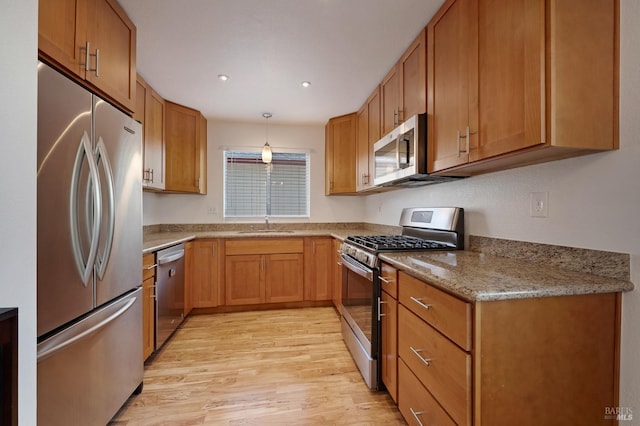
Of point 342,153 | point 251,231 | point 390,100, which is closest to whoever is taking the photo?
point 390,100

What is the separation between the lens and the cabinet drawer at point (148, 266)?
1966 mm

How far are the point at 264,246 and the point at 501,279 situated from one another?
8.37ft

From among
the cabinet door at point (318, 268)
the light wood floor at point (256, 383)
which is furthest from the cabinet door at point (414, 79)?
the light wood floor at point (256, 383)

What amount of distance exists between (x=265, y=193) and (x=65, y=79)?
2705 mm

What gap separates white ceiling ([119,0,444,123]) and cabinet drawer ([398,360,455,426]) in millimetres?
2026

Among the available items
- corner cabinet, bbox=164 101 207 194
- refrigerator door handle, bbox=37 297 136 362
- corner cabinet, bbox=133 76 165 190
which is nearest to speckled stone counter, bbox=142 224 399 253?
corner cabinet, bbox=164 101 207 194

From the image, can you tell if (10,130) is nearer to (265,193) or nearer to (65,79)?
(65,79)

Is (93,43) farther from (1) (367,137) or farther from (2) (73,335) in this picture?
(1) (367,137)

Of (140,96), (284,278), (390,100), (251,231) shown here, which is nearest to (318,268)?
(284,278)

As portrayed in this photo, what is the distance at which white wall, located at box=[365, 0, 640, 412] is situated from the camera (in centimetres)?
99

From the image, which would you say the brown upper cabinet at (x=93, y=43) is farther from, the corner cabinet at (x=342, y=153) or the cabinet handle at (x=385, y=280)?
the corner cabinet at (x=342, y=153)

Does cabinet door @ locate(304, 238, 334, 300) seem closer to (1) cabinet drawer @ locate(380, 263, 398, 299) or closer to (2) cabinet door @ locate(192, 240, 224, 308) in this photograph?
(2) cabinet door @ locate(192, 240, 224, 308)

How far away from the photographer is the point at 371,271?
69.4 inches

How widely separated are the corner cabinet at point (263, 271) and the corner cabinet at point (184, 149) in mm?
856
